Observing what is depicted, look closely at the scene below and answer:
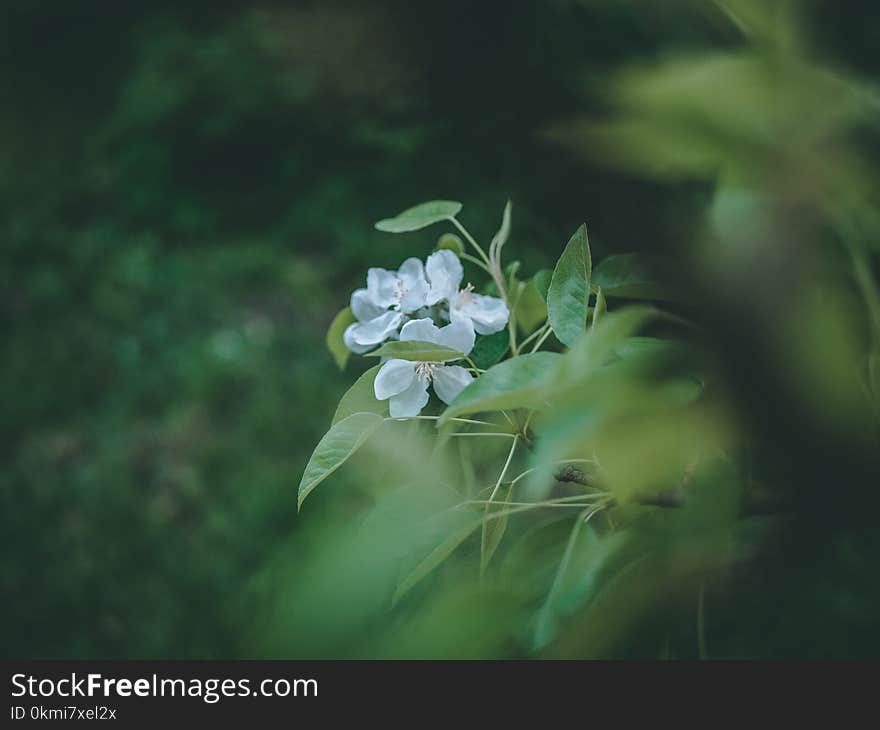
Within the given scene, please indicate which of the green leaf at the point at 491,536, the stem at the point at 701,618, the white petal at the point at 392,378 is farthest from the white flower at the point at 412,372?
the stem at the point at 701,618

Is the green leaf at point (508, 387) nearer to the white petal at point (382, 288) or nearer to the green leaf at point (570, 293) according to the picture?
the green leaf at point (570, 293)

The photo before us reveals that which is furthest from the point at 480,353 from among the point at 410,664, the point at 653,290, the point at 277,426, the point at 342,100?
the point at 342,100

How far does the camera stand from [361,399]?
2.16ft

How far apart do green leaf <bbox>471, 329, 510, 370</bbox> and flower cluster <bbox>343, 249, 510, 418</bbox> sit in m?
0.01

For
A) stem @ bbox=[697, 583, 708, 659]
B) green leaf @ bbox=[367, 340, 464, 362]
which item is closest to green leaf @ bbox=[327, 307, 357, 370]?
green leaf @ bbox=[367, 340, 464, 362]

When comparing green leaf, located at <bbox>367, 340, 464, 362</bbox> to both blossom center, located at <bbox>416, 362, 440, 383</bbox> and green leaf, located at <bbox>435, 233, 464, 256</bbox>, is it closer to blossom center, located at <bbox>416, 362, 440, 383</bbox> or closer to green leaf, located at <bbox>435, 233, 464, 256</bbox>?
blossom center, located at <bbox>416, 362, 440, 383</bbox>

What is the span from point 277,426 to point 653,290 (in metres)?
1.87

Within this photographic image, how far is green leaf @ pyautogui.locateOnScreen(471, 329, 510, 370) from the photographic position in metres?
0.71

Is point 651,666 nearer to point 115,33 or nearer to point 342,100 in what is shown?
point 342,100

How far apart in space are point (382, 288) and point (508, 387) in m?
0.32

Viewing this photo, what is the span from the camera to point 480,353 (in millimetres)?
719

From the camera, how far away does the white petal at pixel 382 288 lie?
2.43ft

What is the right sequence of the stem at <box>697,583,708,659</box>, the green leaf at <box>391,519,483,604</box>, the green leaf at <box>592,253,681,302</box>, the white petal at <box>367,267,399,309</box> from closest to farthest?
the stem at <box>697,583,708,659</box>, the green leaf at <box>391,519,483,604</box>, the green leaf at <box>592,253,681,302</box>, the white petal at <box>367,267,399,309</box>

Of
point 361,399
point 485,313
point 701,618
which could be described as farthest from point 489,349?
point 701,618
